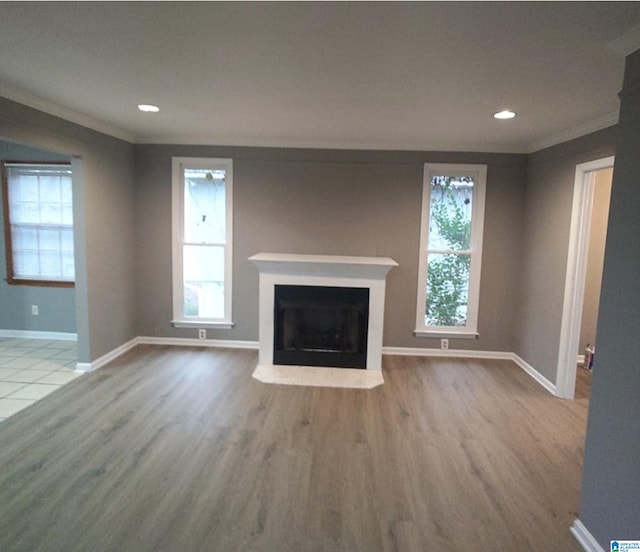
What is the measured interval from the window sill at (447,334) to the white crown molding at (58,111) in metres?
3.95

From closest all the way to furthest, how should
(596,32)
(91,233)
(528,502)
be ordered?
(596,32), (528,502), (91,233)

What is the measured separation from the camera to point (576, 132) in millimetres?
3455

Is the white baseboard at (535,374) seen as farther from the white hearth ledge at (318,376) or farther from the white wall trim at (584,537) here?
the white wall trim at (584,537)

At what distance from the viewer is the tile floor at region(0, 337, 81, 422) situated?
10.8 feet

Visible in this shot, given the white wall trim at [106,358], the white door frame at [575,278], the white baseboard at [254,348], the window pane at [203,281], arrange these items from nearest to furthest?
the white door frame at [575,278] < the white wall trim at [106,358] < the white baseboard at [254,348] < the window pane at [203,281]

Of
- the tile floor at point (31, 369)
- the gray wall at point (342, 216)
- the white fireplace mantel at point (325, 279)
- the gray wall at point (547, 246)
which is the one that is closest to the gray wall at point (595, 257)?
the gray wall at point (547, 246)

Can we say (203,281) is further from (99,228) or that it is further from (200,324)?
(99,228)

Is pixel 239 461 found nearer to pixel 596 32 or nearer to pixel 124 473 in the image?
pixel 124 473

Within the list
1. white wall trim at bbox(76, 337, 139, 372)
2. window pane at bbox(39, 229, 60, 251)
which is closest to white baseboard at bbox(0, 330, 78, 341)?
white wall trim at bbox(76, 337, 139, 372)

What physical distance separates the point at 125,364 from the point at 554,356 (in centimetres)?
428

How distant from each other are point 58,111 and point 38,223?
2.08 meters

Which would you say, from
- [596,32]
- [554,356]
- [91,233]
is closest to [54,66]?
[91,233]

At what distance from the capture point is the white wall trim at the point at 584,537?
1837 mm

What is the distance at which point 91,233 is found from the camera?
3.86m
